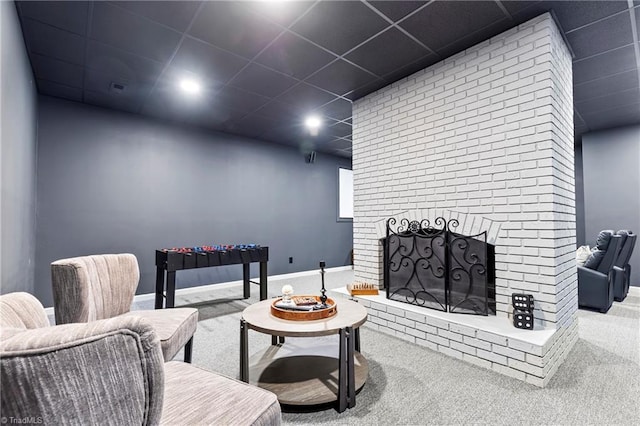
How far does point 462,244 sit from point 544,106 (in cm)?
126

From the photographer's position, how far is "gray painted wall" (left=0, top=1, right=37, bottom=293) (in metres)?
2.09

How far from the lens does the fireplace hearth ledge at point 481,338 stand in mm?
2125

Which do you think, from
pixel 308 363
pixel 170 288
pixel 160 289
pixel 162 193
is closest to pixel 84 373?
pixel 308 363

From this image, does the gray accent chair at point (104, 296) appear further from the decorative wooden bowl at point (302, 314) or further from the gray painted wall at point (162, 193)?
the gray painted wall at point (162, 193)

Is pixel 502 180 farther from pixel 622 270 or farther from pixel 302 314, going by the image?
pixel 622 270

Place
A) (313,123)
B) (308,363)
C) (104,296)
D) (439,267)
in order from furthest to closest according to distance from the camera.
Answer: (313,123) < (439,267) < (308,363) < (104,296)

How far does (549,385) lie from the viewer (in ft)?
6.87

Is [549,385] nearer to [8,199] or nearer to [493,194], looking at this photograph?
[493,194]

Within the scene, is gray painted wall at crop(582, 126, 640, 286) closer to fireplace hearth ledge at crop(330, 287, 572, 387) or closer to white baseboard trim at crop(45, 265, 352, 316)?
fireplace hearth ledge at crop(330, 287, 572, 387)

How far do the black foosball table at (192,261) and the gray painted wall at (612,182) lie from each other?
558 cm

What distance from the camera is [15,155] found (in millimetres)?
2467

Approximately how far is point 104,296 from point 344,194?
18.7ft

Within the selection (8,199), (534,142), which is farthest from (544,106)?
(8,199)

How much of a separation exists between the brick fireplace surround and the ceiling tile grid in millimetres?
288
